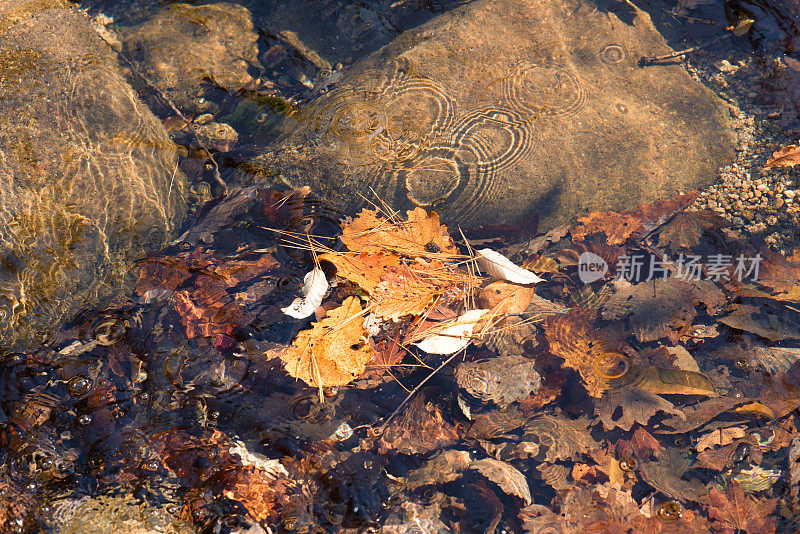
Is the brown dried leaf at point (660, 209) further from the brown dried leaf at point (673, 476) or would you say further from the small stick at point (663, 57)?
the brown dried leaf at point (673, 476)

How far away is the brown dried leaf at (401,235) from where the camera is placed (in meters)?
2.79

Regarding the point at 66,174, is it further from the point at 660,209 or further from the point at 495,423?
the point at 660,209

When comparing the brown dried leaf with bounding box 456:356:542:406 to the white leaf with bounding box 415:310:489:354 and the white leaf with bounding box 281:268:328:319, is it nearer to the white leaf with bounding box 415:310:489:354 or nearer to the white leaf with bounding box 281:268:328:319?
the white leaf with bounding box 415:310:489:354

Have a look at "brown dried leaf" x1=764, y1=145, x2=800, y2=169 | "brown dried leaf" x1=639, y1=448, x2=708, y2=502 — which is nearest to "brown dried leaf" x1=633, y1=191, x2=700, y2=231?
"brown dried leaf" x1=764, y1=145, x2=800, y2=169

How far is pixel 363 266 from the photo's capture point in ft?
8.84

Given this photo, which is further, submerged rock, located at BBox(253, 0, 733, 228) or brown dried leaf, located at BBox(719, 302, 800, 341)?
submerged rock, located at BBox(253, 0, 733, 228)

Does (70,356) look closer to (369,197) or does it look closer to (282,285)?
(282,285)

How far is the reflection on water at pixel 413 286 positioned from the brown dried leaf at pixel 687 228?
2cm

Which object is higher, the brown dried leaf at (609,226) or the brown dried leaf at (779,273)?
the brown dried leaf at (609,226)

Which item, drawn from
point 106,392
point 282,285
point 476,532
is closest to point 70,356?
point 106,392

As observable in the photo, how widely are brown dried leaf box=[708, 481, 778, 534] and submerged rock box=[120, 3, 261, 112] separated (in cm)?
425

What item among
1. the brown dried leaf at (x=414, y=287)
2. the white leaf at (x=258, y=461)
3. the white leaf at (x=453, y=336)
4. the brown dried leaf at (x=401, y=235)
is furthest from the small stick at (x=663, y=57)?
the white leaf at (x=258, y=461)

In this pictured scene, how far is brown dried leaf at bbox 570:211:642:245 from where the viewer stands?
308 centimetres

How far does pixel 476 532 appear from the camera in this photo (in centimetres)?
236
